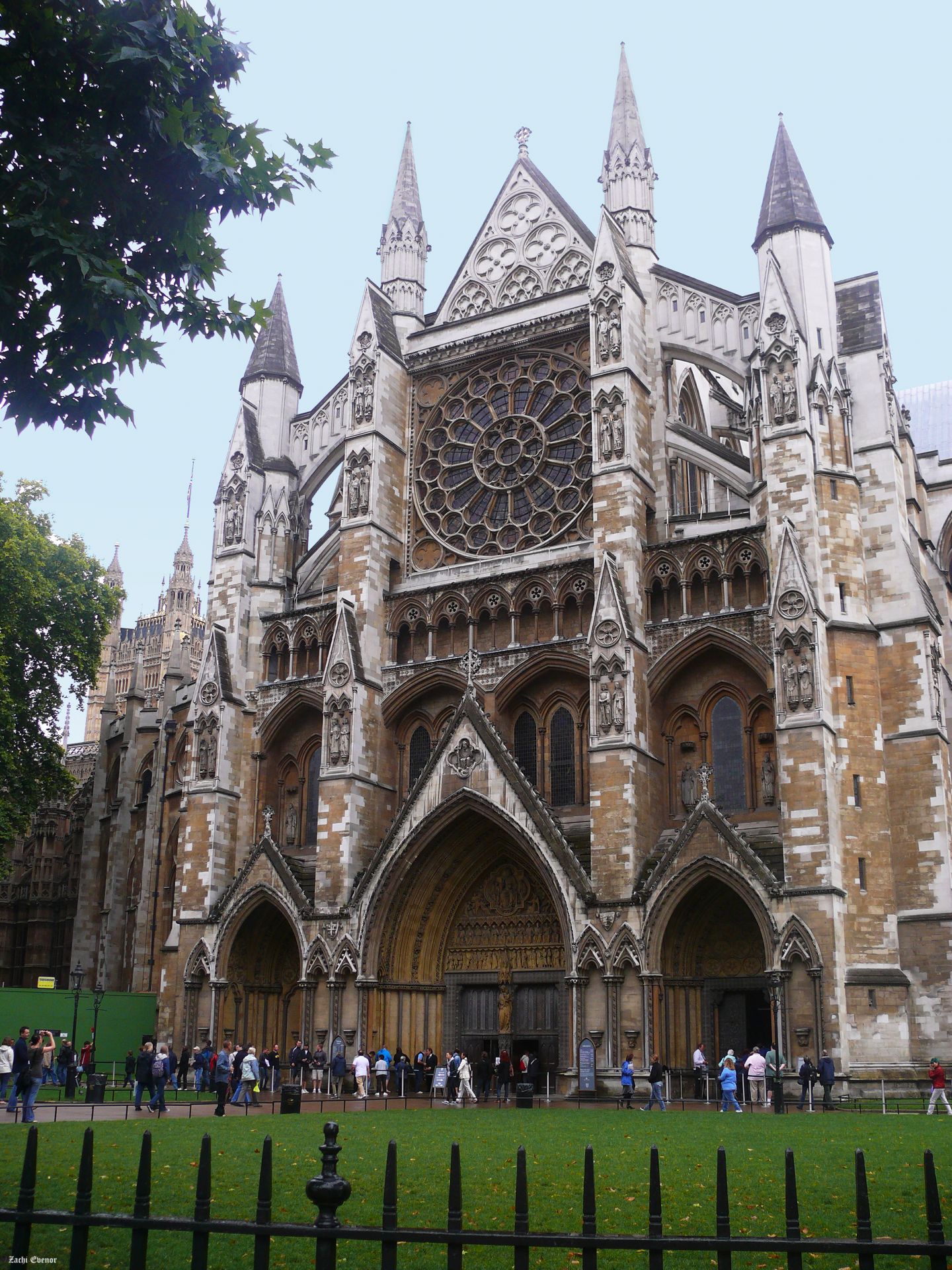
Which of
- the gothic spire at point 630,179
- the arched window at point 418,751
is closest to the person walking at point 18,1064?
the arched window at point 418,751

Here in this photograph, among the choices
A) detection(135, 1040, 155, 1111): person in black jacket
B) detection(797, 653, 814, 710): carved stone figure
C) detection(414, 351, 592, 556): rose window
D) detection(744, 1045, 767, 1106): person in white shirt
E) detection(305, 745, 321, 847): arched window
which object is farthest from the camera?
detection(305, 745, 321, 847): arched window

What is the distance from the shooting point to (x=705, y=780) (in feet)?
95.0

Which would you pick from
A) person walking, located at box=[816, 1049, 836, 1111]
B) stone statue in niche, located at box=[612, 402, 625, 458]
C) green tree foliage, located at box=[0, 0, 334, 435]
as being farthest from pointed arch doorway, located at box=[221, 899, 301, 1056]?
green tree foliage, located at box=[0, 0, 334, 435]

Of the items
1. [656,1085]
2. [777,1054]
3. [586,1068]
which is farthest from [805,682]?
[586,1068]

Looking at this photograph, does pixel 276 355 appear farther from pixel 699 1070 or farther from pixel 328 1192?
pixel 328 1192

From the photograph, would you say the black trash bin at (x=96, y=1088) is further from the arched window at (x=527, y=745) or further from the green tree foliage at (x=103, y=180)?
the green tree foliage at (x=103, y=180)

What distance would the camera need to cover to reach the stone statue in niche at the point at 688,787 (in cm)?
3089

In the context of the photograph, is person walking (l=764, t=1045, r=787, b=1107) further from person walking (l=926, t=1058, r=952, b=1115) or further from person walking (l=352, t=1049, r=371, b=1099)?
person walking (l=352, t=1049, r=371, b=1099)

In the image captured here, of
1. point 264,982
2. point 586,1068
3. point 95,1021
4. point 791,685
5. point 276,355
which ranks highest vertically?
point 276,355

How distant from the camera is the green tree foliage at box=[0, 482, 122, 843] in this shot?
40250 mm

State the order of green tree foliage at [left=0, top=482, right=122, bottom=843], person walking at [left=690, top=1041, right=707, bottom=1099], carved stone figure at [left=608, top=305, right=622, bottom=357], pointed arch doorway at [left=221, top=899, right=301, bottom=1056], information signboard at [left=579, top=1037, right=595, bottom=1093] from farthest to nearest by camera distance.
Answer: green tree foliage at [left=0, top=482, right=122, bottom=843] < pointed arch doorway at [left=221, top=899, right=301, bottom=1056] < carved stone figure at [left=608, top=305, right=622, bottom=357] < information signboard at [left=579, top=1037, right=595, bottom=1093] < person walking at [left=690, top=1041, right=707, bottom=1099]

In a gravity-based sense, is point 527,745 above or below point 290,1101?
above

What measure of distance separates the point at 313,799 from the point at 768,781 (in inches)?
537

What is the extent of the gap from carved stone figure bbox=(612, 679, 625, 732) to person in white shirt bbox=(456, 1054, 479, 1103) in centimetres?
837
